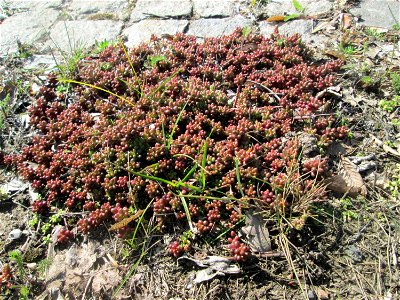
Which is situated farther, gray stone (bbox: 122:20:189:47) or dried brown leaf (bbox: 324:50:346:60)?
gray stone (bbox: 122:20:189:47)

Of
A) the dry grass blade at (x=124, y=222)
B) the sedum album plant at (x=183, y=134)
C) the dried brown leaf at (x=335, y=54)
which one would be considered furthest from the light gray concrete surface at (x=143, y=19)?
the dry grass blade at (x=124, y=222)

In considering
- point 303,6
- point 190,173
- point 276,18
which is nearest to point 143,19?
point 276,18

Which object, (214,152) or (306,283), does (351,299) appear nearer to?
(306,283)

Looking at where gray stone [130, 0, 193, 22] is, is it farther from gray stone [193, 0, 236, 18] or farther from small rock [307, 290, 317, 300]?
small rock [307, 290, 317, 300]

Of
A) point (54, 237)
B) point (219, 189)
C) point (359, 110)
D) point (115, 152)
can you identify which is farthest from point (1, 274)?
point (359, 110)

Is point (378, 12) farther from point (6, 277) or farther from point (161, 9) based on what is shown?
point (6, 277)

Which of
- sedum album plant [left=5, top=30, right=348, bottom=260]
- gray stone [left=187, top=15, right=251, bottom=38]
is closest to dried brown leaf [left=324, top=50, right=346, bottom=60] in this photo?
sedum album plant [left=5, top=30, right=348, bottom=260]
